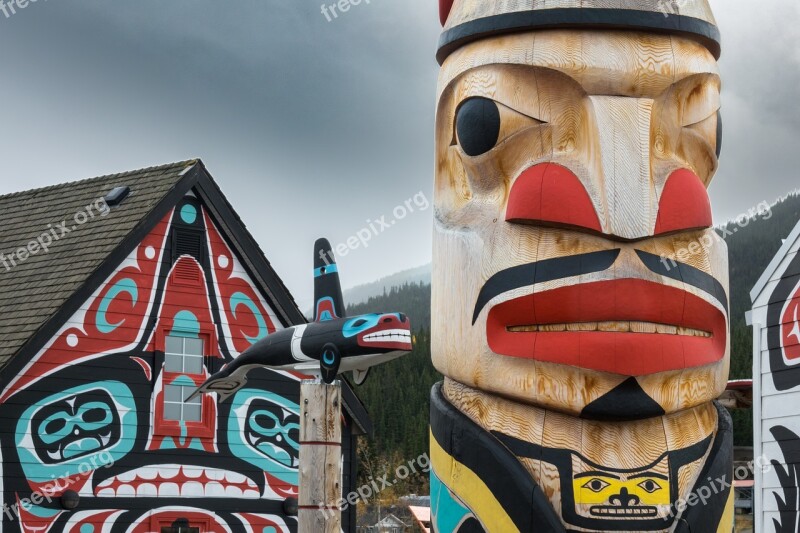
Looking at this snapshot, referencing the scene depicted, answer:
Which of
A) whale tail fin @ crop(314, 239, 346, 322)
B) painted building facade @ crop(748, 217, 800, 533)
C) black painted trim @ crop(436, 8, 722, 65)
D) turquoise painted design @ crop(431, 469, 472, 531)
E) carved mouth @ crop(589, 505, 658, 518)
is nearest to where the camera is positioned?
carved mouth @ crop(589, 505, 658, 518)

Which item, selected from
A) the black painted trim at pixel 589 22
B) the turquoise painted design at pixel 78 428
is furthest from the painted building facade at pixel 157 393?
the black painted trim at pixel 589 22

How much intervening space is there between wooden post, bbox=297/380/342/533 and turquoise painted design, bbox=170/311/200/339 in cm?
710

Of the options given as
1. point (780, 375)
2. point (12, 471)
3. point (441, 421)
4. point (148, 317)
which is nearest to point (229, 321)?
point (148, 317)

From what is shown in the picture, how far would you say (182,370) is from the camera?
15891 mm

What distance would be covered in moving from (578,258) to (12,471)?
10.4 meters

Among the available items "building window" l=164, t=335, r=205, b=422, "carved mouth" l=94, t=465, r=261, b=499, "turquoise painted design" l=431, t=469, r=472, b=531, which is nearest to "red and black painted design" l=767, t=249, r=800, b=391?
"turquoise painted design" l=431, t=469, r=472, b=531

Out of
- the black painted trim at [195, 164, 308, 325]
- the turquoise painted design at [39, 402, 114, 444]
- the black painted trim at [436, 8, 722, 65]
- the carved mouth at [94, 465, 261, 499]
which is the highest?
the black painted trim at [195, 164, 308, 325]

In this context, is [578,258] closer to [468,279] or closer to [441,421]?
[468,279]

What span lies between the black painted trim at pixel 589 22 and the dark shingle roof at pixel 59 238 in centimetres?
987

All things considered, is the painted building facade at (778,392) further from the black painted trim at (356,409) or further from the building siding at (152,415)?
the building siding at (152,415)

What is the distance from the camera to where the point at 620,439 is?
5.90 meters

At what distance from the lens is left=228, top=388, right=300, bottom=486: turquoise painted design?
16.1 meters

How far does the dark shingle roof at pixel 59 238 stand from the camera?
50.0 ft

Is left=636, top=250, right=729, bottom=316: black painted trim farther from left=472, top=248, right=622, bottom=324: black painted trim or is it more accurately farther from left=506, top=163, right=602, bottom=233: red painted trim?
left=506, top=163, right=602, bottom=233: red painted trim
